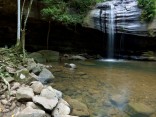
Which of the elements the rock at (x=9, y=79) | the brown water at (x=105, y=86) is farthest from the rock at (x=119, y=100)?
the rock at (x=9, y=79)

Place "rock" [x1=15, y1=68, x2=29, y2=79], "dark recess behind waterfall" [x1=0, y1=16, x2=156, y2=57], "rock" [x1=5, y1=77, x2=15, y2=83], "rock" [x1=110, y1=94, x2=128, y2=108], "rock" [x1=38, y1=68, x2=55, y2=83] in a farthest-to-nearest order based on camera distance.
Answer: "dark recess behind waterfall" [x1=0, y1=16, x2=156, y2=57] → "rock" [x1=38, y1=68, x2=55, y2=83] → "rock" [x1=15, y1=68, x2=29, y2=79] → "rock" [x1=110, y1=94, x2=128, y2=108] → "rock" [x1=5, y1=77, x2=15, y2=83]

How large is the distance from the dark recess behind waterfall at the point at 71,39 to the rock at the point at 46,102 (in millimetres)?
8262

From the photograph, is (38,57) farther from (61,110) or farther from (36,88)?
(61,110)

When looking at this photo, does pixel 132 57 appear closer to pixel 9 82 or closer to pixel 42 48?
pixel 42 48

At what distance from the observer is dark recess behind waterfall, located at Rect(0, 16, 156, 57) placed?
13508 mm

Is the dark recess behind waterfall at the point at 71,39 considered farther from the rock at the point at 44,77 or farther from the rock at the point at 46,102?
the rock at the point at 46,102

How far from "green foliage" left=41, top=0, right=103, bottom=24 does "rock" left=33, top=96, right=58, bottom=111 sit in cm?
684

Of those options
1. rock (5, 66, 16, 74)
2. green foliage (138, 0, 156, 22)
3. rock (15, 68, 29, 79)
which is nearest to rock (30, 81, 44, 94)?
rock (15, 68, 29, 79)

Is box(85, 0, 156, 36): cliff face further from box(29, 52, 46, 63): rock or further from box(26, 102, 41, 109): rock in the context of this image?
box(26, 102, 41, 109): rock

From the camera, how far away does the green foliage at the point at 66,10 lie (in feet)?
38.1

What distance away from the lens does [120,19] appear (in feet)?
42.2

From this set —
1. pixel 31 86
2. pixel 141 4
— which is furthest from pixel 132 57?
pixel 31 86

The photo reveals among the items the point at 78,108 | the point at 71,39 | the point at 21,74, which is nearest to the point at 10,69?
the point at 21,74

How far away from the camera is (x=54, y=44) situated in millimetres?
14391
